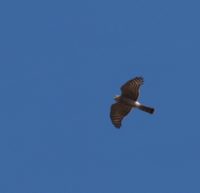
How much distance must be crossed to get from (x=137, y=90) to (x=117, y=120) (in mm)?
2005

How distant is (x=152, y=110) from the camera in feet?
146

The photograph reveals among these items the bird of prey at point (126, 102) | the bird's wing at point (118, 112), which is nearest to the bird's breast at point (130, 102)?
the bird of prey at point (126, 102)

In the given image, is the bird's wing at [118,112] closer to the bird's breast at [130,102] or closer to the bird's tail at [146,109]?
the bird's breast at [130,102]

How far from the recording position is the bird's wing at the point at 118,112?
149 feet

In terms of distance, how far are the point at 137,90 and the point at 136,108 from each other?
2.91 feet

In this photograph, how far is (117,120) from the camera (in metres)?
45.5

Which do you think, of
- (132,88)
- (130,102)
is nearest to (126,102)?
(130,102)

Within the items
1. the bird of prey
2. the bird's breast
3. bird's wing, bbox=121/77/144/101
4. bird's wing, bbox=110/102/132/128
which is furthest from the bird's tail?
bird's wing, bbox=110/102/132/128

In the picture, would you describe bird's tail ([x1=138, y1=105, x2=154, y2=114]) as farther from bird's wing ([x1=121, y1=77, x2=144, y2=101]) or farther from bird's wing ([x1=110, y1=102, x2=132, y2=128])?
bird's wing ([x1=110, y1=102, x2=132, y2=128])

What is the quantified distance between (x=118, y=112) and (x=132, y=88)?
1707 millimetres

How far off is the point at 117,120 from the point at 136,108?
135 centimetres

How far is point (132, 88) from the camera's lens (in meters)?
44.5

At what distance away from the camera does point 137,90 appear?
44469mm

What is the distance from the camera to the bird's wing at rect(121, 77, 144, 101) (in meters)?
44.2
